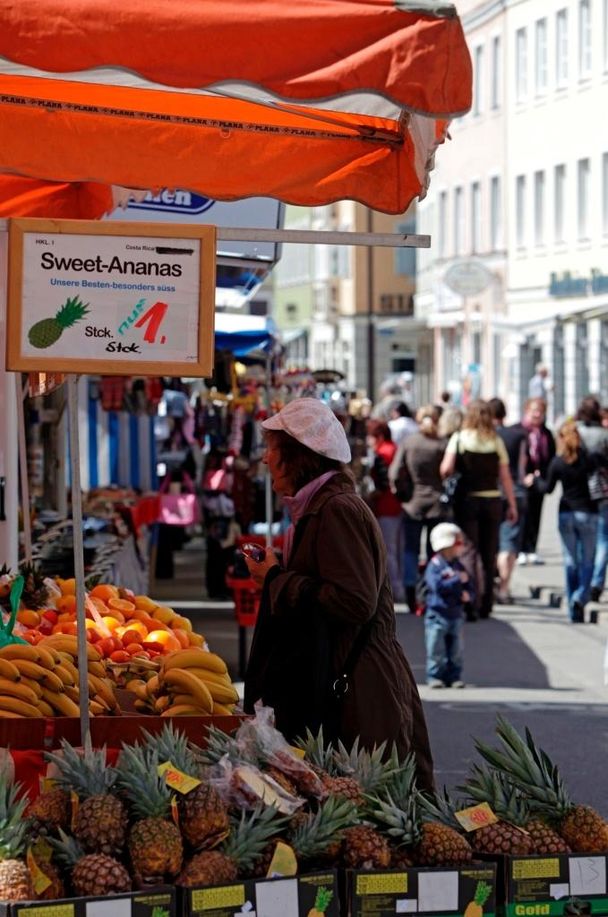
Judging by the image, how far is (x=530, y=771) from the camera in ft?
15.3

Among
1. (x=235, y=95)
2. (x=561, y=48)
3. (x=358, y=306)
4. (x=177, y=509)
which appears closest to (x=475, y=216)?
(x=561, y=48)

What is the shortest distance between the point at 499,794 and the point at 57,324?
162 centimetres

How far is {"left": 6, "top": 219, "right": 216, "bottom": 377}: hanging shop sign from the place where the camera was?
15.8ft

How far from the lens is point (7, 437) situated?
24.3ft

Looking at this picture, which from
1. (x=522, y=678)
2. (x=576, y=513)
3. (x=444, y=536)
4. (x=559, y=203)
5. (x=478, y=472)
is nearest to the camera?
(x=444, y=536)

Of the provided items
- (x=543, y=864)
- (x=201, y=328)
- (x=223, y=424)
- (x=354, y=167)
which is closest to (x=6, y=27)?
(x=201, y=328)

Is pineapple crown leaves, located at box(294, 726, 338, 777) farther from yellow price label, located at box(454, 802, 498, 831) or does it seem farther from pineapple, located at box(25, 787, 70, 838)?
pineapple, located at box(25, 787, 70, 838)

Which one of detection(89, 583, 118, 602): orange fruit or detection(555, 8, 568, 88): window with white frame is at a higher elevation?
detection(555, 8, 568, 88): window with white frame

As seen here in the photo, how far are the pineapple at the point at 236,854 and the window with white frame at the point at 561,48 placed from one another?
45.3 metres

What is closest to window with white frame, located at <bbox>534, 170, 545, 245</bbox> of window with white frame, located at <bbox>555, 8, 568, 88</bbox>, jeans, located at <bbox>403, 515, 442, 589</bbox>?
window with white frame, located at <bbox>555, 8, 568, 88</bbox>

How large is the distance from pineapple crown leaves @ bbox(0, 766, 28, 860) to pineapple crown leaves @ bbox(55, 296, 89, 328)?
1.18 meters

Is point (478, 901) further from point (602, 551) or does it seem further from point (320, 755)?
point (602, 551)

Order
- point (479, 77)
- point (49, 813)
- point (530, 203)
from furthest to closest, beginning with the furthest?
1. point (479, 77)
2. point (530, 203)
3. point (49, 813)

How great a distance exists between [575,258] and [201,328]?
43.8 m
